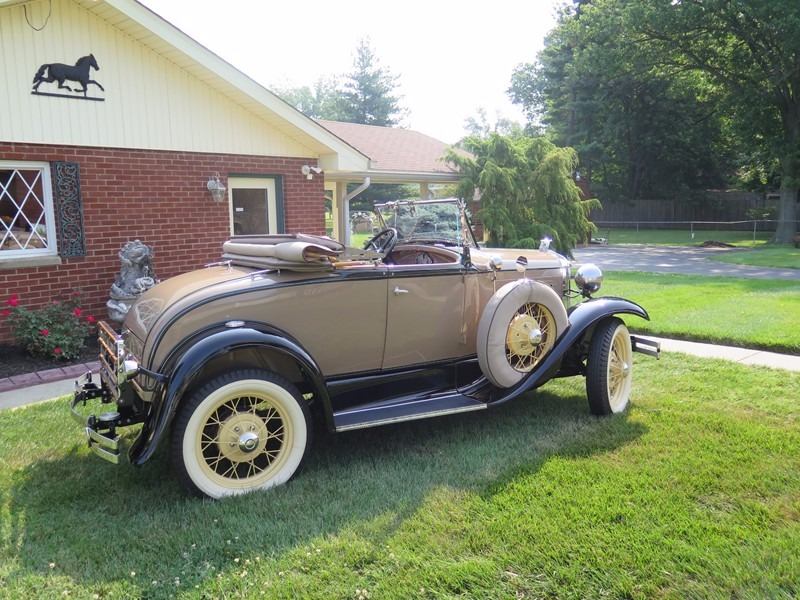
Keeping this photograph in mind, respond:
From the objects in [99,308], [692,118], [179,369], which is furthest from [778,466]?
[692,118]

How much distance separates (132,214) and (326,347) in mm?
5119

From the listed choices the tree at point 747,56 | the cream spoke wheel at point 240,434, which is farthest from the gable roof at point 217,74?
the tree at point 747,56

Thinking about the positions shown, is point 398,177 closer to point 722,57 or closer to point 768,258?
point 768,258

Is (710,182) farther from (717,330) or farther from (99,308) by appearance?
(99,308)

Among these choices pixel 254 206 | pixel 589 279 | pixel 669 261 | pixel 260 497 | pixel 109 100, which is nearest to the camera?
pixel 260 497

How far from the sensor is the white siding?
23.0 feet

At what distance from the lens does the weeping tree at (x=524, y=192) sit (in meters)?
14.3

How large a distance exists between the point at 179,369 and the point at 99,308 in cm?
511

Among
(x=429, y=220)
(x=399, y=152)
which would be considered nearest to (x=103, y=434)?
(x=429, y=220)

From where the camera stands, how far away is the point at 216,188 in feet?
28.4

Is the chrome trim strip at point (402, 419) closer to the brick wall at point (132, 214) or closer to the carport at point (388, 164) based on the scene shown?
the brick wall at point (132, 214)

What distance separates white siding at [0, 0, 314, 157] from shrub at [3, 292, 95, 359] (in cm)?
190

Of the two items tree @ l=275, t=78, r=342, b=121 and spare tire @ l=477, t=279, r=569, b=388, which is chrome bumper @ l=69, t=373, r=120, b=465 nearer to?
spare tire @ l=477, t=279, r=569, b=388

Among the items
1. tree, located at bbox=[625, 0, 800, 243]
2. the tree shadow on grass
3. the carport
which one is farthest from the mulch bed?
tree, located at bbox=[625, 0, 800, 243]
